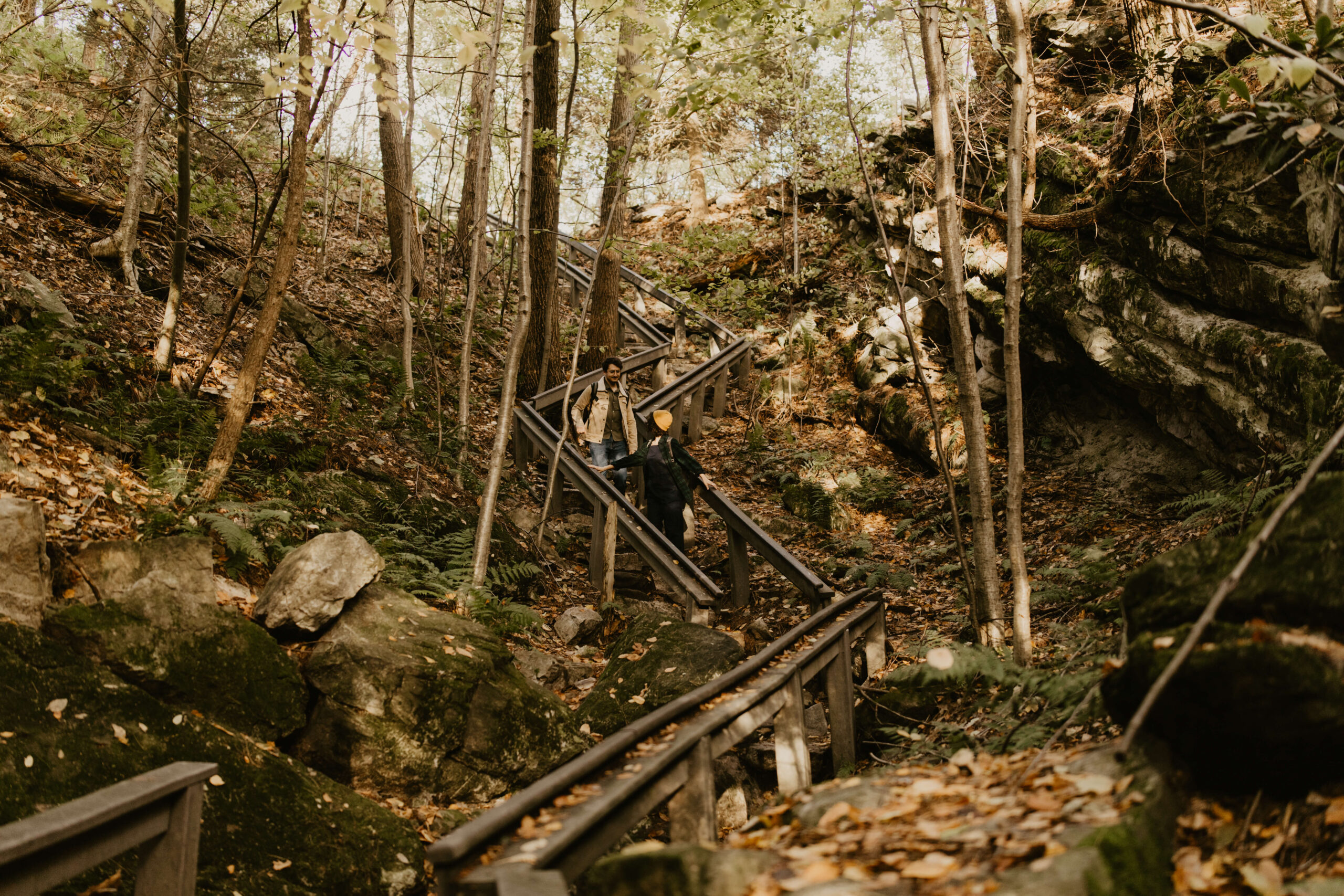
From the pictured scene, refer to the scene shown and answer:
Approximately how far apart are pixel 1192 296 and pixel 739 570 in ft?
17.0

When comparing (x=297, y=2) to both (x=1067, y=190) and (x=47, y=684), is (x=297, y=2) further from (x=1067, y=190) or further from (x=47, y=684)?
(x=1067, y=190)

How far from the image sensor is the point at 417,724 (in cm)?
480

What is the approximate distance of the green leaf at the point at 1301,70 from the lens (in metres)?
2.47

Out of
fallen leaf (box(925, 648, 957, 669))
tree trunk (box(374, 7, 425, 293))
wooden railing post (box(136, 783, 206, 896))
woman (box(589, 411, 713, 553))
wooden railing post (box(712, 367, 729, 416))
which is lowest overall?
wooden railing post (box(136, 783, 206, 896))

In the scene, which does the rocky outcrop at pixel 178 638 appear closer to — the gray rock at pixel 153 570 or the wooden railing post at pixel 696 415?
the gray rock at pixel 153 570

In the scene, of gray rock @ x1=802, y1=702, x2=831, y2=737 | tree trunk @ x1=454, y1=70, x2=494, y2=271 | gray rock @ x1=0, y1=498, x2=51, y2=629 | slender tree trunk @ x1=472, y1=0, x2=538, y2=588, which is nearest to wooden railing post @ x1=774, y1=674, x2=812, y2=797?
gray rock @ x1=802, y1=702, x2=831, y2=737

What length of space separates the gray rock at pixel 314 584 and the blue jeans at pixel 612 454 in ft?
13.6

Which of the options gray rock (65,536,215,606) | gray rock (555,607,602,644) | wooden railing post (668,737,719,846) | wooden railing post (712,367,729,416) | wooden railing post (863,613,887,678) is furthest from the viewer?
wooden railing post (712,367,729,416)

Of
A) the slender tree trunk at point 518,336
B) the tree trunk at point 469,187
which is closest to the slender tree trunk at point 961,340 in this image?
the slender tree trunk at point 518,336

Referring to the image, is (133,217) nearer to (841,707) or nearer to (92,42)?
(92,42)

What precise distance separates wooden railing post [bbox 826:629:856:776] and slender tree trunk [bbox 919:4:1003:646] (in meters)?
1.31

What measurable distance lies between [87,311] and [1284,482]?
34.4 ft

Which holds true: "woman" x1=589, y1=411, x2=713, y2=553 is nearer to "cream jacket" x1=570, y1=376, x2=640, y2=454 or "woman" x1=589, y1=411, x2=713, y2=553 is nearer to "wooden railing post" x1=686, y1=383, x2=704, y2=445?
"cream jacket" x1=570, y1=376, x2=640, y2=454

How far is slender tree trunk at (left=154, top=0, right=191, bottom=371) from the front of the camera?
23.5 feet
